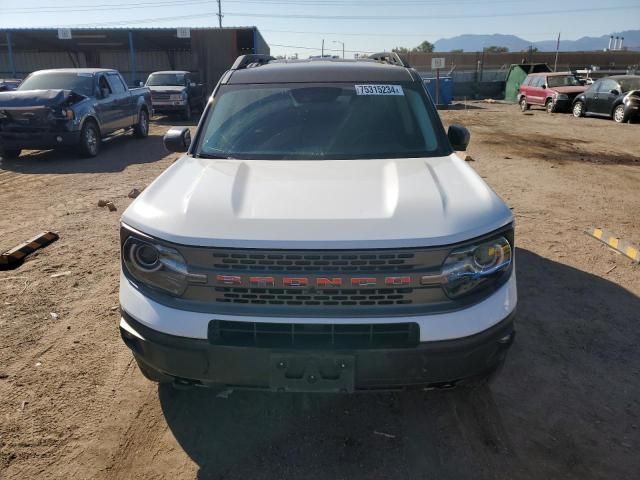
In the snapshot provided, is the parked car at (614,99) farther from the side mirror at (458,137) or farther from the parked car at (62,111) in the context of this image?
the side mirror at (458,137)

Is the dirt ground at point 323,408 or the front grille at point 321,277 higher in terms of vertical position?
the front grille at point 321,277

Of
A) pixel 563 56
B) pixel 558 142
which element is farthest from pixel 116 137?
pixel 563 56

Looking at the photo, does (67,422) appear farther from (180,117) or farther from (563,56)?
(563,56)

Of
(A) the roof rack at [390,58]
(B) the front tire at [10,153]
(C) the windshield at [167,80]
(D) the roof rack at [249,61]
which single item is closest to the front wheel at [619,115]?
(C) the windshield at [167,80]

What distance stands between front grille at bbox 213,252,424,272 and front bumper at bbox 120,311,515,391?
1.16ft

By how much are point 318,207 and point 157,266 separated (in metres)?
0.80

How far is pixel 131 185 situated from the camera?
877 centimetres

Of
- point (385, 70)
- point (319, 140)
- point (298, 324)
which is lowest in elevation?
point (298, 324)

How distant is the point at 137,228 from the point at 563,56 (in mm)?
45599

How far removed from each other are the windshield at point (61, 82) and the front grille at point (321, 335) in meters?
10.8

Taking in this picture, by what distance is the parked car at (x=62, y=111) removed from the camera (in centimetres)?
1016

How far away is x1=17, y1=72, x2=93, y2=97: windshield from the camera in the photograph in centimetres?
1105

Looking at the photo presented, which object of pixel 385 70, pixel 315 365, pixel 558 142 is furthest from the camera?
pixel 558 142

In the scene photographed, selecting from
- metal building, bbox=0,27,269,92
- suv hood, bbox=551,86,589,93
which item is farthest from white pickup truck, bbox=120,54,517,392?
metal building, bbox=0,27,269,92
